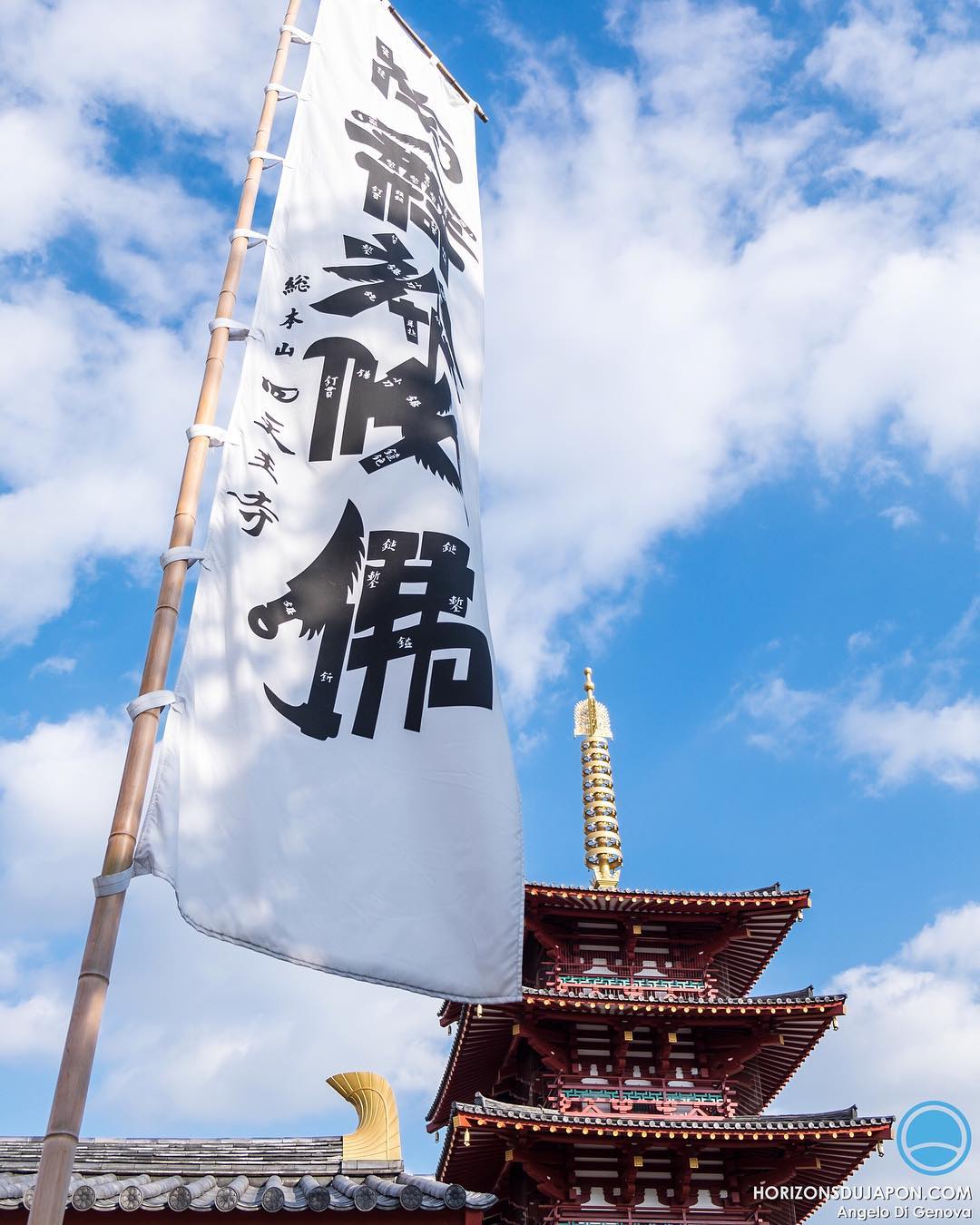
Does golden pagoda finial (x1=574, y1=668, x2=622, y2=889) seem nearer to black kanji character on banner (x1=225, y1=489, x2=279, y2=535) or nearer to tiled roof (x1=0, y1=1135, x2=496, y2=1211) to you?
tiled roof (x1=0, y1=1135, x2=496, y2=1211)

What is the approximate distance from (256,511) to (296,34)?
13.5 ft

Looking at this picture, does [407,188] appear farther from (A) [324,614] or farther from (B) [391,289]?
(A) [324,614]

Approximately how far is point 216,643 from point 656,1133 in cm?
1520

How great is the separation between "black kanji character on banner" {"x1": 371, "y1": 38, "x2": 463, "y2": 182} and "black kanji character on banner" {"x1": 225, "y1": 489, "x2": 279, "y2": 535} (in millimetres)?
4204

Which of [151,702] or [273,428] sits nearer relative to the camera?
[151,702]

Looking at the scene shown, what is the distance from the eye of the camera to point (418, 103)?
8672 millimetres

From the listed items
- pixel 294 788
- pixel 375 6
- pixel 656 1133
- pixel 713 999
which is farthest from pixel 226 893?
pixel 713 999

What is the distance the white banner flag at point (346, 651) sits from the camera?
4.71 m

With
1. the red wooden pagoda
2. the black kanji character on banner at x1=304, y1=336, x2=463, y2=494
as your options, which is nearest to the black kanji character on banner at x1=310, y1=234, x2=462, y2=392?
the black kanji character on banner at x1=304, y1=336, x2=463, y2=494

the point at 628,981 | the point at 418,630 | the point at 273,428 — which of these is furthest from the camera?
the point at 628,981

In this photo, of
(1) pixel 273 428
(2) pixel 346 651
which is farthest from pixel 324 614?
(1) pixel 273 428

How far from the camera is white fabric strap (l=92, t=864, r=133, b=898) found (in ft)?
13.9

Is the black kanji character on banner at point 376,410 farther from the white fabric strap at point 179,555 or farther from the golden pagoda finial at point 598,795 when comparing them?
the golden pagoda finial at point 598,795

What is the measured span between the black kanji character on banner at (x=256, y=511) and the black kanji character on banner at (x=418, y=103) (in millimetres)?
4204
